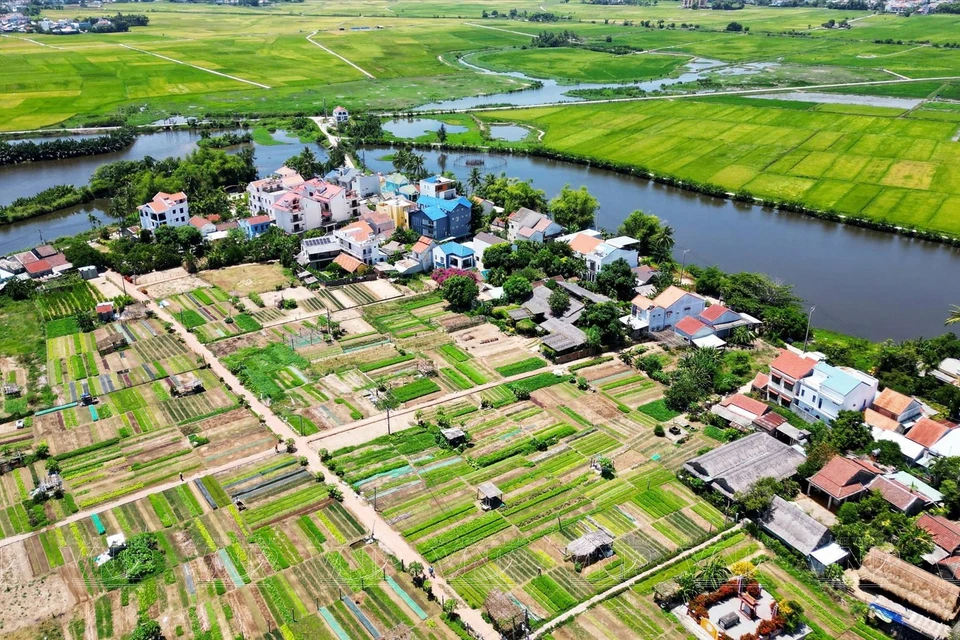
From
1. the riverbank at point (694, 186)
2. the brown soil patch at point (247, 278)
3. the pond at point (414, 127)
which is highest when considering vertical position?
the pond at point (414, 127)

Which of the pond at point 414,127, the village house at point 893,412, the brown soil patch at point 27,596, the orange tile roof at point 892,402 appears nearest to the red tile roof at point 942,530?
the village house at point 893,412

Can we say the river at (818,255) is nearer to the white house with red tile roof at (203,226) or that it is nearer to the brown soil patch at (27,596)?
the white house with red tile roof at (203,226)

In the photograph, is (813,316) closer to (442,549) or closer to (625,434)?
(625,434)

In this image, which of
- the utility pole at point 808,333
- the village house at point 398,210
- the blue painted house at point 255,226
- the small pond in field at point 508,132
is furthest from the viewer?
the small pond in field at point 508,132

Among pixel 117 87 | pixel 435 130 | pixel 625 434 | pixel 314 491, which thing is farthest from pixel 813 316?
pixel 117 87

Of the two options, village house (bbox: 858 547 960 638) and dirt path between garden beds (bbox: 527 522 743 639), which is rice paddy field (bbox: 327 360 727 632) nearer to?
dirt path between garden beds (bbox: 527 522 743 639)

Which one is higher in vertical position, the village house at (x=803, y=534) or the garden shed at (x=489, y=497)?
the village house at (x=803, y=534)

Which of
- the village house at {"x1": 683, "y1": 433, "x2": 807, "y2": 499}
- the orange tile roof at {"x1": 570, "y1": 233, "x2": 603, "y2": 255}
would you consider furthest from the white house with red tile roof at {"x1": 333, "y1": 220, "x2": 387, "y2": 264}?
the village house at {"x1": 683, "y1": 433, "x2": 807, "y2": 499}
